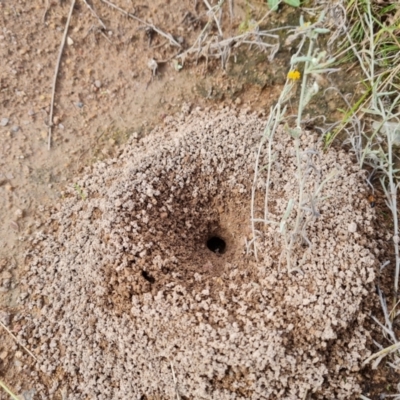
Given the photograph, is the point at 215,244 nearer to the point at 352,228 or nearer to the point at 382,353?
the point at 352,228

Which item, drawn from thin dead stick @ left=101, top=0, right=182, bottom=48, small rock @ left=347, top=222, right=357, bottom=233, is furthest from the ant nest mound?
thin dead stick @ left=101, top=0, right=182, bottom=48

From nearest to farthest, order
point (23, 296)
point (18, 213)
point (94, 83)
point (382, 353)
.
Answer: point (382, 353), point (23, 296), point (18, 213), point (94, 83)

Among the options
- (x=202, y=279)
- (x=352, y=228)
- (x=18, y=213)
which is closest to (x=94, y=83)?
(x=18, y=213)

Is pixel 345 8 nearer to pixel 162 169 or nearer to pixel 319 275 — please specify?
pixel 162 169

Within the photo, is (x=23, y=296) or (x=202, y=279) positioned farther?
(x=23, y=296)

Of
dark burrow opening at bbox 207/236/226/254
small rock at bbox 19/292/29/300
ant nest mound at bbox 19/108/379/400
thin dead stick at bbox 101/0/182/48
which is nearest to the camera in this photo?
ant nest mound at bbox 19/108/379/400

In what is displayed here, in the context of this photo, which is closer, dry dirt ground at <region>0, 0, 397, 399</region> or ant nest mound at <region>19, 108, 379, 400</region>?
ant nest mound at <region>19, 108, 379, 400</region>

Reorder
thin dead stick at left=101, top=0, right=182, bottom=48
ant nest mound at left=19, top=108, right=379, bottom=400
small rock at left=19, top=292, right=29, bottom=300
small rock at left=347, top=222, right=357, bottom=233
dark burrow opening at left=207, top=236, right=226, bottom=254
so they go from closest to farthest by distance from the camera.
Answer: ant nest mound at left=19, top=108, right=379, bottom=400 → small rock at left=347, top=222, right=357, bottom=233 → small rock at left=19, top=292, right=29, bottom=300 → dark burrow opening at left=207, top=236, right=226, bottom=254 → thin dead stick at left=101, top=0, right=182, bottom=48

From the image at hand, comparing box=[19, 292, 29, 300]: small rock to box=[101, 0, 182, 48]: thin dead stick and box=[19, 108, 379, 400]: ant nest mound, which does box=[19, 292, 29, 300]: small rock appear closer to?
box=[19, 108, 379, 400]: ant nest mound
